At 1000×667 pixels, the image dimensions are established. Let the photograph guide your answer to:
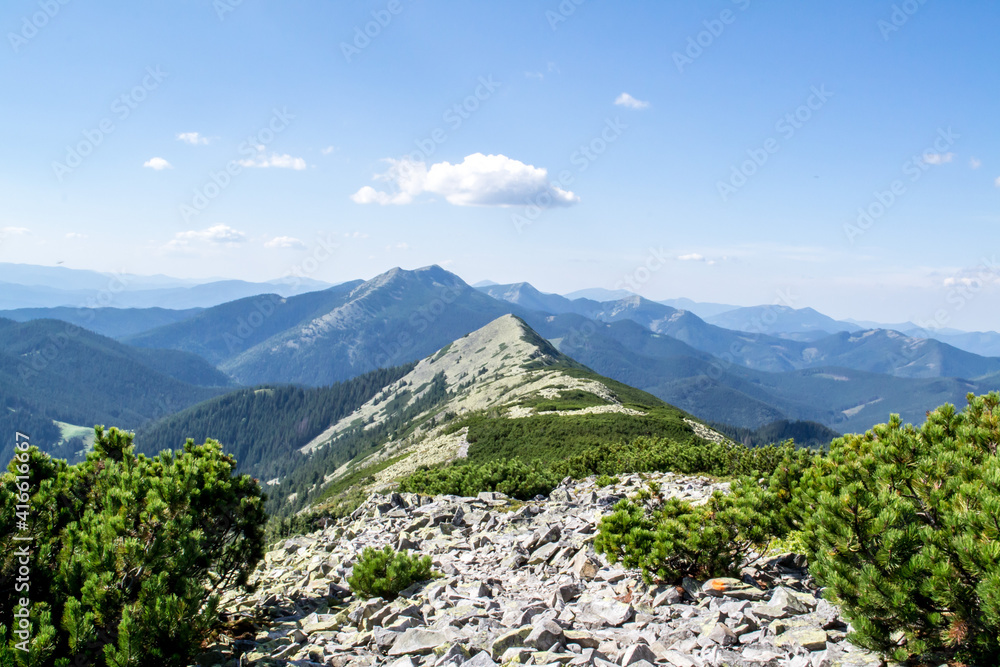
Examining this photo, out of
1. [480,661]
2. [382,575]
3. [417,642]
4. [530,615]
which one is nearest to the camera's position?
[480,661]

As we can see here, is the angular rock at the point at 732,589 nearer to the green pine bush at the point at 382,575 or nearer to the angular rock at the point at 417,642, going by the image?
the angular rock at the point at 417,642

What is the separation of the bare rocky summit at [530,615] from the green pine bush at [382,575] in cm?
33

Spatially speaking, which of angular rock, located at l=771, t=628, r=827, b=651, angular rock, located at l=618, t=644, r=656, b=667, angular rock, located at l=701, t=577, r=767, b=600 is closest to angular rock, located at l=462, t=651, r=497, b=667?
angular rock, located at l=618, t=644, r=656, b=667

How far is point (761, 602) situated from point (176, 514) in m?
12.0

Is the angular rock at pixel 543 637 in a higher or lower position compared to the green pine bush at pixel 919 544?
lower

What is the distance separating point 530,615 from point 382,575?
515 centimetres

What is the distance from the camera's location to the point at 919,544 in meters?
7.48

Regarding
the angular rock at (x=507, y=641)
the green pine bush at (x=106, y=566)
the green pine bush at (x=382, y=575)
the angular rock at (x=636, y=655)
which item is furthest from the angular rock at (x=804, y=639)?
the green pine bush at (x=106, y=566)

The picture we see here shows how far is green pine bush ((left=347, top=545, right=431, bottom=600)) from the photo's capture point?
1438 centimetres

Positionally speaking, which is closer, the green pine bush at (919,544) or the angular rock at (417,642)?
the green pine bush at (919,544)

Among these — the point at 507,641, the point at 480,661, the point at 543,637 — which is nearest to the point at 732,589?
the point at 543,637

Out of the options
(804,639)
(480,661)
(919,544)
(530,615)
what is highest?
(919,544)

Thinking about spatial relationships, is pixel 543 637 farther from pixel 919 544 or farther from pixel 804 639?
pixel 919 544

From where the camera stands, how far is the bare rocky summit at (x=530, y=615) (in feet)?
30.0
